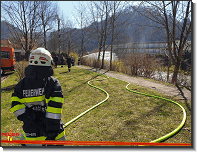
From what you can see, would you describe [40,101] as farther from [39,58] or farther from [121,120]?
[121,120]

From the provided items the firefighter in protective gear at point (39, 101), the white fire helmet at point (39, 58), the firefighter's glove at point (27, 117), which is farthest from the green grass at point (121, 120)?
the white fire helmet at point (39, 58)

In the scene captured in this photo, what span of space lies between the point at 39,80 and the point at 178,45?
32.2 ft

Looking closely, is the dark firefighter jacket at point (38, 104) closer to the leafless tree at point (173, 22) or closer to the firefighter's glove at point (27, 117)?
the firefighter's glove at point (27, 117)

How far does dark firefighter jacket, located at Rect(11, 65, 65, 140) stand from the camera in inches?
71.3

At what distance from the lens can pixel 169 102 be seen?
5.41 metres

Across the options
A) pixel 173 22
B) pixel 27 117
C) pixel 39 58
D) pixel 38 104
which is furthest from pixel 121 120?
pixel 173 22

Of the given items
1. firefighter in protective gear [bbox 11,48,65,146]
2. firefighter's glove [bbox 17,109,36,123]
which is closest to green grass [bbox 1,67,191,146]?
firefighter in protective gear [bbox 11,48,65,146]

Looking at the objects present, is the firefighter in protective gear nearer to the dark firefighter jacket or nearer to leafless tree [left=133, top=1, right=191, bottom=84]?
the dark firefighter jacket

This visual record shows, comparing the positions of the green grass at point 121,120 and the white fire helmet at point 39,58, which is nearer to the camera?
the white fire helmet at point 39,58

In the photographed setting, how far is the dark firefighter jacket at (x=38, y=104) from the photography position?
181 cm

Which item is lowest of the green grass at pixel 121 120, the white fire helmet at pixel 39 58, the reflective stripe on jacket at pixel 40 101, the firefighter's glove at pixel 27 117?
the green grass at pixel 121 120

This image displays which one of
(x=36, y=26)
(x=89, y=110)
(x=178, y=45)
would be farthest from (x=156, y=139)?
(x=36, y=26)

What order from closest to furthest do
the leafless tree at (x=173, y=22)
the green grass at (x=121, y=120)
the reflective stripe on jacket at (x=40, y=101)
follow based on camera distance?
1. the reflective stripe on jacket at (x=40, y=101)
2. the green grass at (x=121, y=120)
3. the leafless tree at (x=173, y=22)

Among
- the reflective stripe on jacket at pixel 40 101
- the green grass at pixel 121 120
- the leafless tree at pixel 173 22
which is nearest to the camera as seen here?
the reflective stripe on jacket at pixel 40 101
